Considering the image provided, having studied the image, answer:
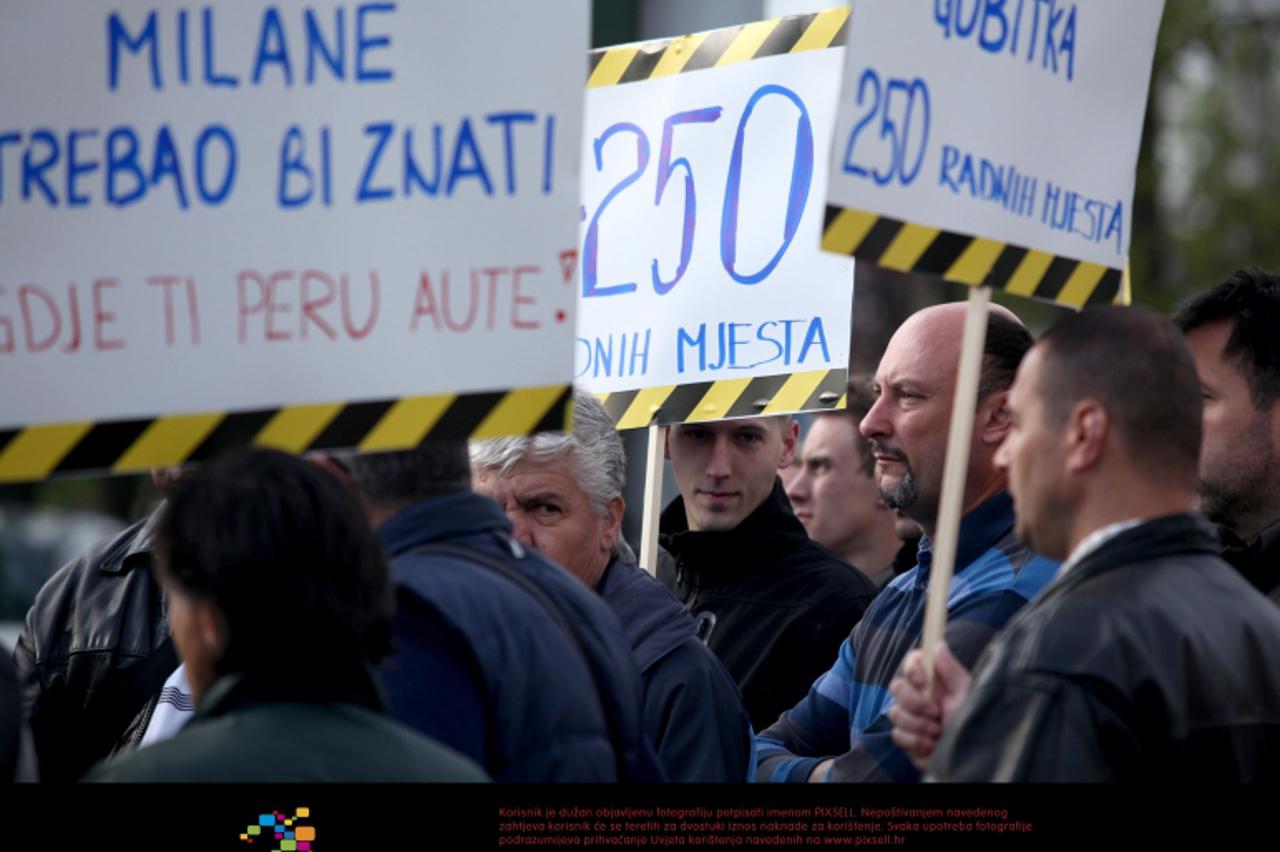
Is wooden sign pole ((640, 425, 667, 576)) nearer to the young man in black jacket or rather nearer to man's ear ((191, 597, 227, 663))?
the young man in black jacket

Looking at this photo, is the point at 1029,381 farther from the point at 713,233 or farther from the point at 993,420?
the point at 713,233

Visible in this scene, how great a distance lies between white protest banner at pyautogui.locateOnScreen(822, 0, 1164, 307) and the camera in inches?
131

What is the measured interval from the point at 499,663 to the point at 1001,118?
1402 millimetres

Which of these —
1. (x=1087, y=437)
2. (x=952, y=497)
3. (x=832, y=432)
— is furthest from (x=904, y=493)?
(x=832, y=432)

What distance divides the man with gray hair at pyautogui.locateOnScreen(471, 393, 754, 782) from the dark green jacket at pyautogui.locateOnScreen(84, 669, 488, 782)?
1.46m

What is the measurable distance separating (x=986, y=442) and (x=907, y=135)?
1.29 m

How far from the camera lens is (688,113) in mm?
→ 4957

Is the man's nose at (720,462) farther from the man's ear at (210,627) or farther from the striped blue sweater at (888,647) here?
the man's ear at (210,627)

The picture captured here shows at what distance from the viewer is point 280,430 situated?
3137 millimetres

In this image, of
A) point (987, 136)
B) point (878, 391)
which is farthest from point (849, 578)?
point (987, 136)

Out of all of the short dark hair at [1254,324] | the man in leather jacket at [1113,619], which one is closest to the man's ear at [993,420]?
the short dark hair at [1254,324]

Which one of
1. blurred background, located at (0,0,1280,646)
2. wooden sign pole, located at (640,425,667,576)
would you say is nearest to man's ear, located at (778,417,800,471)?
wooden sign pole, located at (640,425,667,576)

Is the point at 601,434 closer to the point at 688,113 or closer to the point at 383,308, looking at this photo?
the point at 688,113

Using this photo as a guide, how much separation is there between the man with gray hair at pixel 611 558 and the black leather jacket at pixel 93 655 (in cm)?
96
